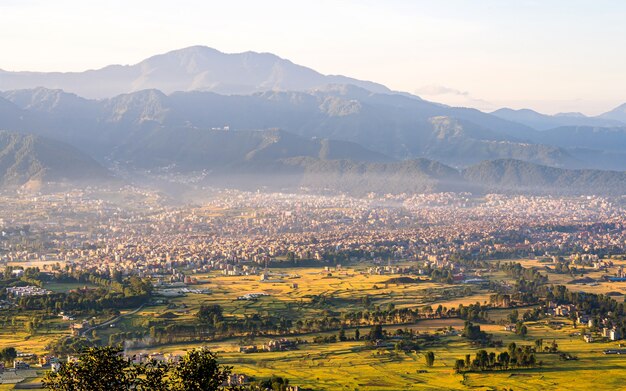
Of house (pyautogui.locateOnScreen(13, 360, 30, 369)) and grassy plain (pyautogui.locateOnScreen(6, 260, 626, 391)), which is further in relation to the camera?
house (pyautogui.locateOnScreen(13, 360, 30, 369))

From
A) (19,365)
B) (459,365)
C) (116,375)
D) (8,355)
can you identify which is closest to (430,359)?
(459,365)

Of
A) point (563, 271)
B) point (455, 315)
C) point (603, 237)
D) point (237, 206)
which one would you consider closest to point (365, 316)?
point (455, 315)

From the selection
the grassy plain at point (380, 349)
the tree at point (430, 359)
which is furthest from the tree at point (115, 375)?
the tree at point (430, 359)

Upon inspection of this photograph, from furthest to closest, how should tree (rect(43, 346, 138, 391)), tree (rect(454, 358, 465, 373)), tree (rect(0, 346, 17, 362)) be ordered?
tree (rect(0, 346, 17, 362)) < tree (rect(454, 358, 465, 373)) < tree (rect(43, 346, 138, 391))

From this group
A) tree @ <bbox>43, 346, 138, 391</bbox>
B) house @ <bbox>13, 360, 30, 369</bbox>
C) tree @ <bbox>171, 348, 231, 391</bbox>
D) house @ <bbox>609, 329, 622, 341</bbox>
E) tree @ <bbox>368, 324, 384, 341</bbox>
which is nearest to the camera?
tree @ <bbox>43, 346, 138, 391</bbox>

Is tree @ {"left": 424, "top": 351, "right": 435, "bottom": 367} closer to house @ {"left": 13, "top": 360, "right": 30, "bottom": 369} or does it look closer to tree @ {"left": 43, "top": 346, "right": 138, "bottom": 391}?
house @ {"left": 13, "top": 360, "right": 30, "bottom": 369}

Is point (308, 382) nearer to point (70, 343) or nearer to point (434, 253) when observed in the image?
point (70, 343)

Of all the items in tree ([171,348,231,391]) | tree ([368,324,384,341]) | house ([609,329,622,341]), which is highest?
tree ([171,348,231,391])

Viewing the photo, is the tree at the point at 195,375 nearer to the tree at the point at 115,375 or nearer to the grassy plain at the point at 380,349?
the tree at the point at 115,375

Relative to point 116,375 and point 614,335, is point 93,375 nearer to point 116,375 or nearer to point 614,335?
point 116,375

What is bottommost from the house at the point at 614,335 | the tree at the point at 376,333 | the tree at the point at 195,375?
the house at the point at 614,335

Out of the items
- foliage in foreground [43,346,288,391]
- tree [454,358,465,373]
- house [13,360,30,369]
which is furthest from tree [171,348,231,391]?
tree [454,358,465,373]
